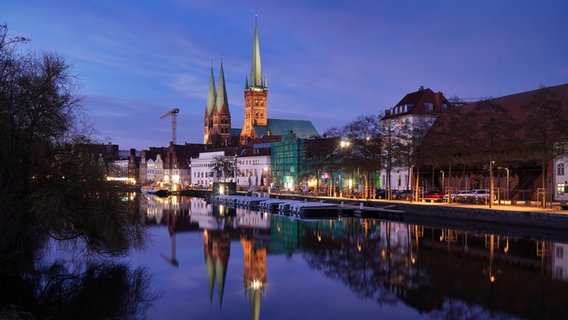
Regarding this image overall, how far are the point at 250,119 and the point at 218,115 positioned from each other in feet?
32.8

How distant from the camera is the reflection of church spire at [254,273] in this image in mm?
22923

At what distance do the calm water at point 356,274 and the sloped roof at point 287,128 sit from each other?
140 m

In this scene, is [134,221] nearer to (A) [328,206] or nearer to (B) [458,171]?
(A) [328,206]

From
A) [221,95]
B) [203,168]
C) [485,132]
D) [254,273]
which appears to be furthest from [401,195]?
[221,95]

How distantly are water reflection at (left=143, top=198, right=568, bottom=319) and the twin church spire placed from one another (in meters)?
142

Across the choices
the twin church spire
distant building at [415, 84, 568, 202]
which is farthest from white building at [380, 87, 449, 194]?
the twin church spire

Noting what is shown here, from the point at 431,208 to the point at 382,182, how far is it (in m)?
36.0

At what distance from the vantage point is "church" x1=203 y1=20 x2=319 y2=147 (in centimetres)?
18712

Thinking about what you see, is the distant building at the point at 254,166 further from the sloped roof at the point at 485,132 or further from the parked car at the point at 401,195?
the sloped roof at the point at 485,132

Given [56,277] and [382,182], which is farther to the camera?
[382,182]

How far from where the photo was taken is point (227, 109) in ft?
634

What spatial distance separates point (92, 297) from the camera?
2241cm

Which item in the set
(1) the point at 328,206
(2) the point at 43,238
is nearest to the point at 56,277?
(2) the point at 43,238

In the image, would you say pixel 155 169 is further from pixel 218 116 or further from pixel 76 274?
pixel 76 274
